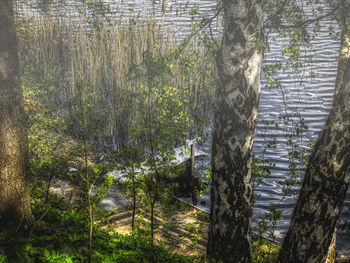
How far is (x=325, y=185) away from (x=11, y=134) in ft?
8.22

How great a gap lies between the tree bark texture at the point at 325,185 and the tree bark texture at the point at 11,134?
229 centimetres

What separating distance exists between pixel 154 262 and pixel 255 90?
1.61 meters

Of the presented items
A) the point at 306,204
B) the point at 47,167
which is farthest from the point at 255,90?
the point at 47,167

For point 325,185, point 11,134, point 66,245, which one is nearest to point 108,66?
point 11,134

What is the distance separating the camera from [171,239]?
14.2ft

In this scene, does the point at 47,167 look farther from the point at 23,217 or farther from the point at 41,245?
the point at 41,245

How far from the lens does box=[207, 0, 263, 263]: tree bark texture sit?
3053 millimetres

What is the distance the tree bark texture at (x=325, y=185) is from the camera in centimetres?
295

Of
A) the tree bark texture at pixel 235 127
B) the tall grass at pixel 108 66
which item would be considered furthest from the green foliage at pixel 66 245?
the tall grass at pixel 108 66

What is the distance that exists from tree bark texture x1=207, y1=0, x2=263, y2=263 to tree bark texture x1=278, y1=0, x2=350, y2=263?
459 mm

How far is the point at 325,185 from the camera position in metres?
3.01

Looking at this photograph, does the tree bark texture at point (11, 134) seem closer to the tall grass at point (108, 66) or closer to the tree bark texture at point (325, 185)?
the tree bark texture at point (325, 185)

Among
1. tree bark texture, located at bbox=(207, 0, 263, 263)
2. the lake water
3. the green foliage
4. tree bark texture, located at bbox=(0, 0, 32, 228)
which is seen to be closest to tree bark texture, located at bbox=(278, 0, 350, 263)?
tree bark texture, located at bbox=(207, 0, 263, 263)

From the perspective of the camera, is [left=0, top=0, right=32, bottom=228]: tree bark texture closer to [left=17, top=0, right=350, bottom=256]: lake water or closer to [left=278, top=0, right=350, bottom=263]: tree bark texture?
[left=17, top=0, right=350, bottom=256]: lake water
